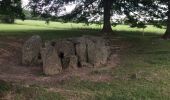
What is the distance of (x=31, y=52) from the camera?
15.0 metres

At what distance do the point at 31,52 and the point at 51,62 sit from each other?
8.16 ft

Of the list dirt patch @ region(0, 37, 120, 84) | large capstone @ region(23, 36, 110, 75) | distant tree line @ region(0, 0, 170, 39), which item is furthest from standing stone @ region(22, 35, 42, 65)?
distant tree line @ region(0, 0, 170, 39)

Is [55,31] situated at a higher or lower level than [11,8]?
lower

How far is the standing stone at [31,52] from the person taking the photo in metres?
14.5

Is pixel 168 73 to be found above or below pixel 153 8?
below

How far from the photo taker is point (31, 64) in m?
14.3

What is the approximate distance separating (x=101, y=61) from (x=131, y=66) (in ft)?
3.60

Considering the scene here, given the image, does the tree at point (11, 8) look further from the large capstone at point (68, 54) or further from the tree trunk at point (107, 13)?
the tree trunk at point (107, 13)

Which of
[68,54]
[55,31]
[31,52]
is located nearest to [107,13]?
[55,31]

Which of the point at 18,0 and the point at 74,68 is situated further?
the point at 18,0

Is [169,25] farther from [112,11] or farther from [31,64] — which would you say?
[31,64]

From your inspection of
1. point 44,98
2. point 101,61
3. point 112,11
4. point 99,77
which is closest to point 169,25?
point 112,11

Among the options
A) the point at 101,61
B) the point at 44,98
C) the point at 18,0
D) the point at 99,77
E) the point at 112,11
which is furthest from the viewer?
the point at 112,11

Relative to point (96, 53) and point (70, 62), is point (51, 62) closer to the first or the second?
point (70, 62)
